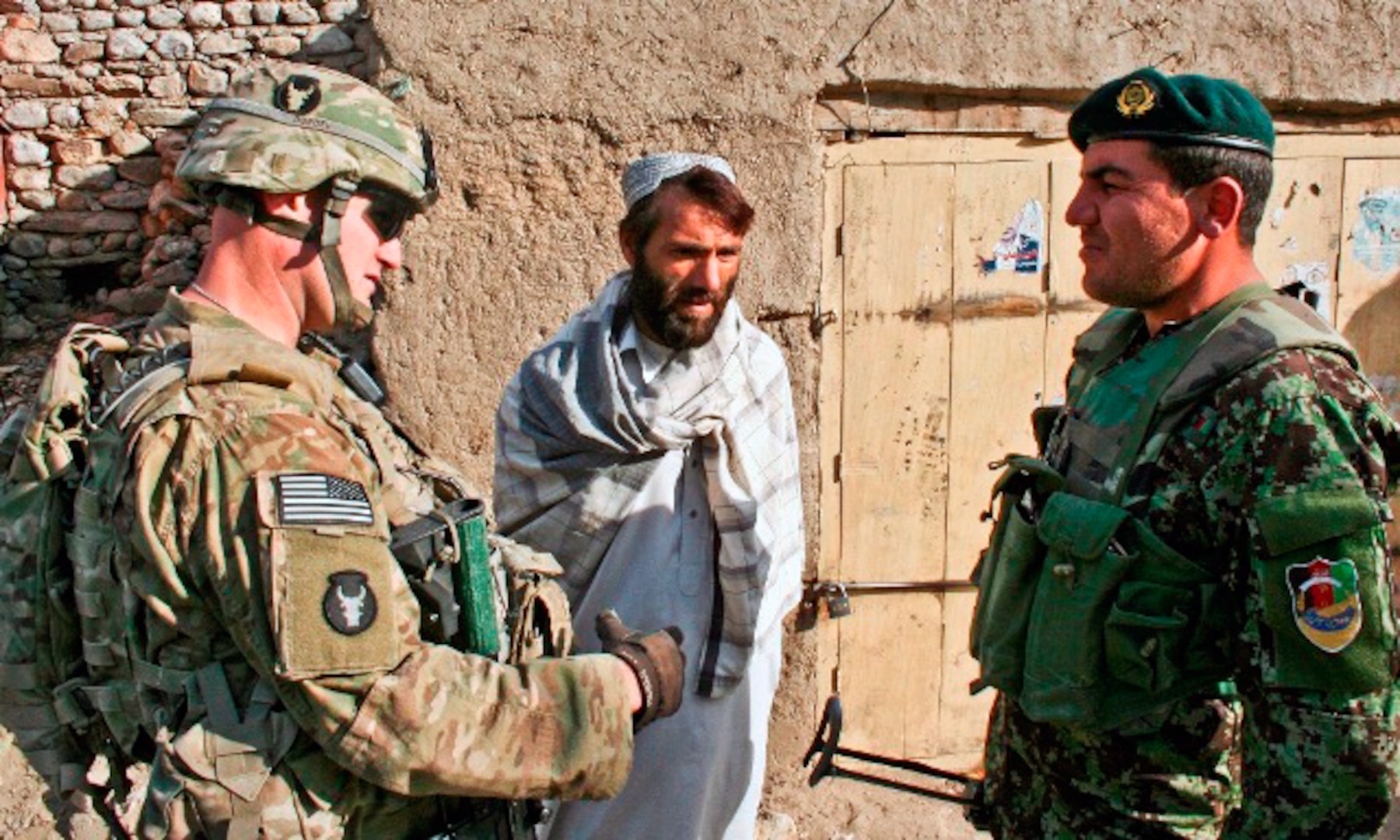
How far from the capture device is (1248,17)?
4.18 m

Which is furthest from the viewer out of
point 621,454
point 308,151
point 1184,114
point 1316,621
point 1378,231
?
point 1378,231

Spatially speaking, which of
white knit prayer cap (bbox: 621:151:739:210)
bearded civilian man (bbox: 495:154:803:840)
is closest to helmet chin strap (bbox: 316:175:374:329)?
bearded civilian man (bbox: 495:154:803:840)

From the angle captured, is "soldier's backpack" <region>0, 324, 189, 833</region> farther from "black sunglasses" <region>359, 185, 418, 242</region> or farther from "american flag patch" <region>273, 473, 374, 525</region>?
"black sunglasses" <region>359, 185, 418, 242</region>

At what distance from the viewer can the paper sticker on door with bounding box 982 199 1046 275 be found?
4180 mm

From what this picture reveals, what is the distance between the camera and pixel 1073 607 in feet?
6.80

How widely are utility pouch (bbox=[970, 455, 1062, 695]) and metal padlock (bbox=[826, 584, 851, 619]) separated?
1711 mm

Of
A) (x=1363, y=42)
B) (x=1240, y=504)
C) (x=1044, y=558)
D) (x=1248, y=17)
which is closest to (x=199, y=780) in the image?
(x=1044, y=558)

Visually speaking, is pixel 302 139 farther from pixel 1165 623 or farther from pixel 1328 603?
pixel 1328 603

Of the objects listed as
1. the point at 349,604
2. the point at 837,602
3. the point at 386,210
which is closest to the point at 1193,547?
the point at 349,604

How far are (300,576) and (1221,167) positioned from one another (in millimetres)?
1643

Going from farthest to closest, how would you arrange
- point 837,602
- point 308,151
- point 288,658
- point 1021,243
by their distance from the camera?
point 1021,243 < point 837,602 < point 308,151 < point 288,658

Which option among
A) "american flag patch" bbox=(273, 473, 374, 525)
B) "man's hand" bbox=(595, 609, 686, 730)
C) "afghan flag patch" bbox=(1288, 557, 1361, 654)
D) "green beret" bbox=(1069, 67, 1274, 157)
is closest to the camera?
"american flag patch" bbox=(273, 473, 374, 525)

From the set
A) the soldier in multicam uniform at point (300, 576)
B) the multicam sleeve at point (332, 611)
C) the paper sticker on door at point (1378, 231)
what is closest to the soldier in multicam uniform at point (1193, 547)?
the soldier in multicam uniform at point (300, 576)

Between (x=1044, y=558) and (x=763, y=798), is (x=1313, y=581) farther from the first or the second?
(x=763, y=798)
